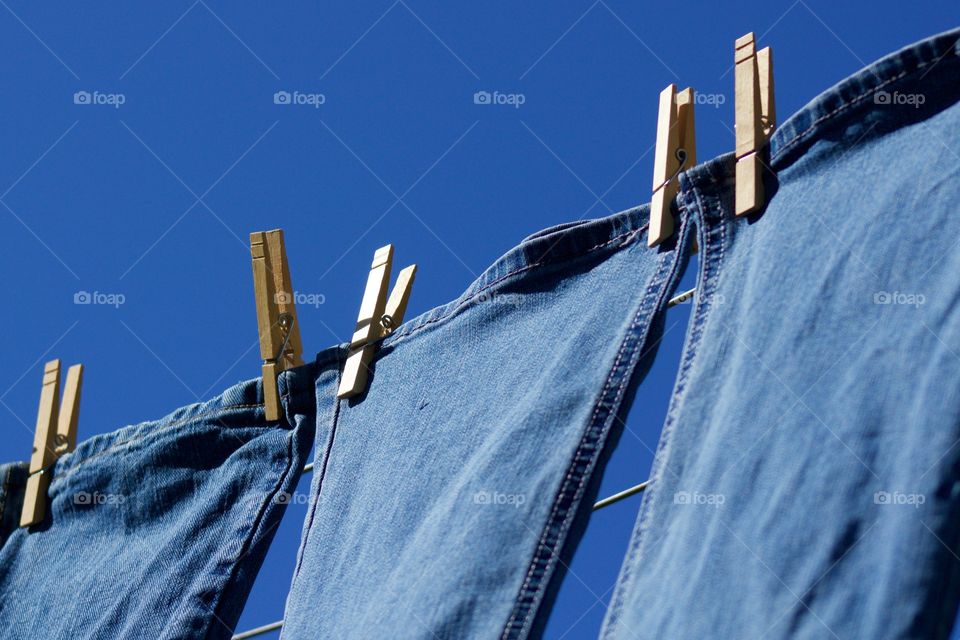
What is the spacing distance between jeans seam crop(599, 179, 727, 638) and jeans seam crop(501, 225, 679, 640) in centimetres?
5

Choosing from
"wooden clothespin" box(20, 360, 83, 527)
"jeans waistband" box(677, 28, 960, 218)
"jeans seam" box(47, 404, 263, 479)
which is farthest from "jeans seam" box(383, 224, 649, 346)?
"wooden clothespin" box(20, 360, 83, 527)

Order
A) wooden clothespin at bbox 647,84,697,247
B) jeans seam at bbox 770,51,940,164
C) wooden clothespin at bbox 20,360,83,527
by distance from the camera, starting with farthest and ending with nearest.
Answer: wooden clothespin at bbox 20,360,83,527 < wooden clothespin at bbox 647,84,697,247 < jeans seam at bbox 770,51,940,164

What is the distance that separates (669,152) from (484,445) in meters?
0.35

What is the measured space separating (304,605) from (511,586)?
0.30 meters

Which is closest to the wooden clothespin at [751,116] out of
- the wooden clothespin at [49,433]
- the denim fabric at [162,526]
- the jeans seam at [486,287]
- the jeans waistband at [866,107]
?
the jeans waistband at [866,107]

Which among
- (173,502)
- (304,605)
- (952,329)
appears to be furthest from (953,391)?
(173,502)

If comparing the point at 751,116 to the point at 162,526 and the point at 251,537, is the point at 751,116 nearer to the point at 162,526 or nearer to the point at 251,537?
the point at 251,537

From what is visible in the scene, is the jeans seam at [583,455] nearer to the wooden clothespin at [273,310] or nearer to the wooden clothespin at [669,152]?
the wooden clothespin at [669,152]

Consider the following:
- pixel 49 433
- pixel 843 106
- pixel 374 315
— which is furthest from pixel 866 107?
pixel 49 433

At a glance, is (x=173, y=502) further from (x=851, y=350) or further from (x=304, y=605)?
(x=851, y=350)

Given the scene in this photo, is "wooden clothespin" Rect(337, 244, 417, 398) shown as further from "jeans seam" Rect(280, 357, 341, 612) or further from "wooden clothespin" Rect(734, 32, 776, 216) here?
"wooden clothespin" Rect(734, 32, 776, 216)

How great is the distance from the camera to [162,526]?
1633 millimetres

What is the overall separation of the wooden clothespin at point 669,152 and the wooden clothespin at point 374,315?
1.39 feet

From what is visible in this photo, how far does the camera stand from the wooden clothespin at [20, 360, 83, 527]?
1.82m
